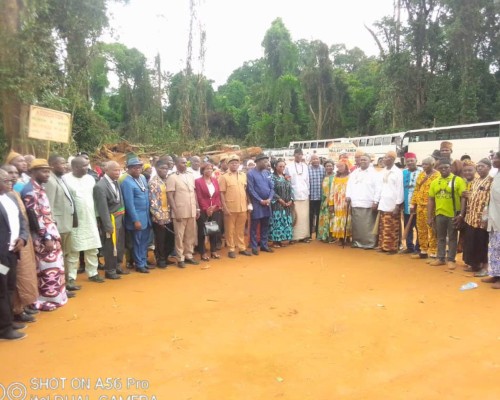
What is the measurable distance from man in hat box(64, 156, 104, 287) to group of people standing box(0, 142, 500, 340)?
1 cm

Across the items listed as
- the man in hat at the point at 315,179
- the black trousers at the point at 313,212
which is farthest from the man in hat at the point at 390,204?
the black trousers at the point at 313,212

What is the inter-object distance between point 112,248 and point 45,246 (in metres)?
1.22

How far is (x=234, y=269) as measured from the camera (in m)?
6.08

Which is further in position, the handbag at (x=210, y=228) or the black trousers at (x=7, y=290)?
the handbag at (x=210, y=228)

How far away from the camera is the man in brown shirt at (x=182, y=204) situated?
20.0 feet

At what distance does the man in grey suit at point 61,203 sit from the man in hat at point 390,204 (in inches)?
189

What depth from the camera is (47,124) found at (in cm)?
589

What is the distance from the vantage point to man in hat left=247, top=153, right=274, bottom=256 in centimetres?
699

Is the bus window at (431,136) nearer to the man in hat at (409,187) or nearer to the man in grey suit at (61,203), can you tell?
the man in hat at (409,187)

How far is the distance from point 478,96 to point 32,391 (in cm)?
2963

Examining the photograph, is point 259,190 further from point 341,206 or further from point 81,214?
point 81,214

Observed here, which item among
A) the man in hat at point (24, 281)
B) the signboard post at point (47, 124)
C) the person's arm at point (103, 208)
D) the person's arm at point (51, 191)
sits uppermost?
the signboard post at point (47, 124)

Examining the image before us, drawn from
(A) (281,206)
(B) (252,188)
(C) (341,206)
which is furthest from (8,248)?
(C) (341,206)

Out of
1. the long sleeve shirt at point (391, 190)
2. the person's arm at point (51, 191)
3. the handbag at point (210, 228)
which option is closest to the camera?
the person's arm at point (51, 191)
